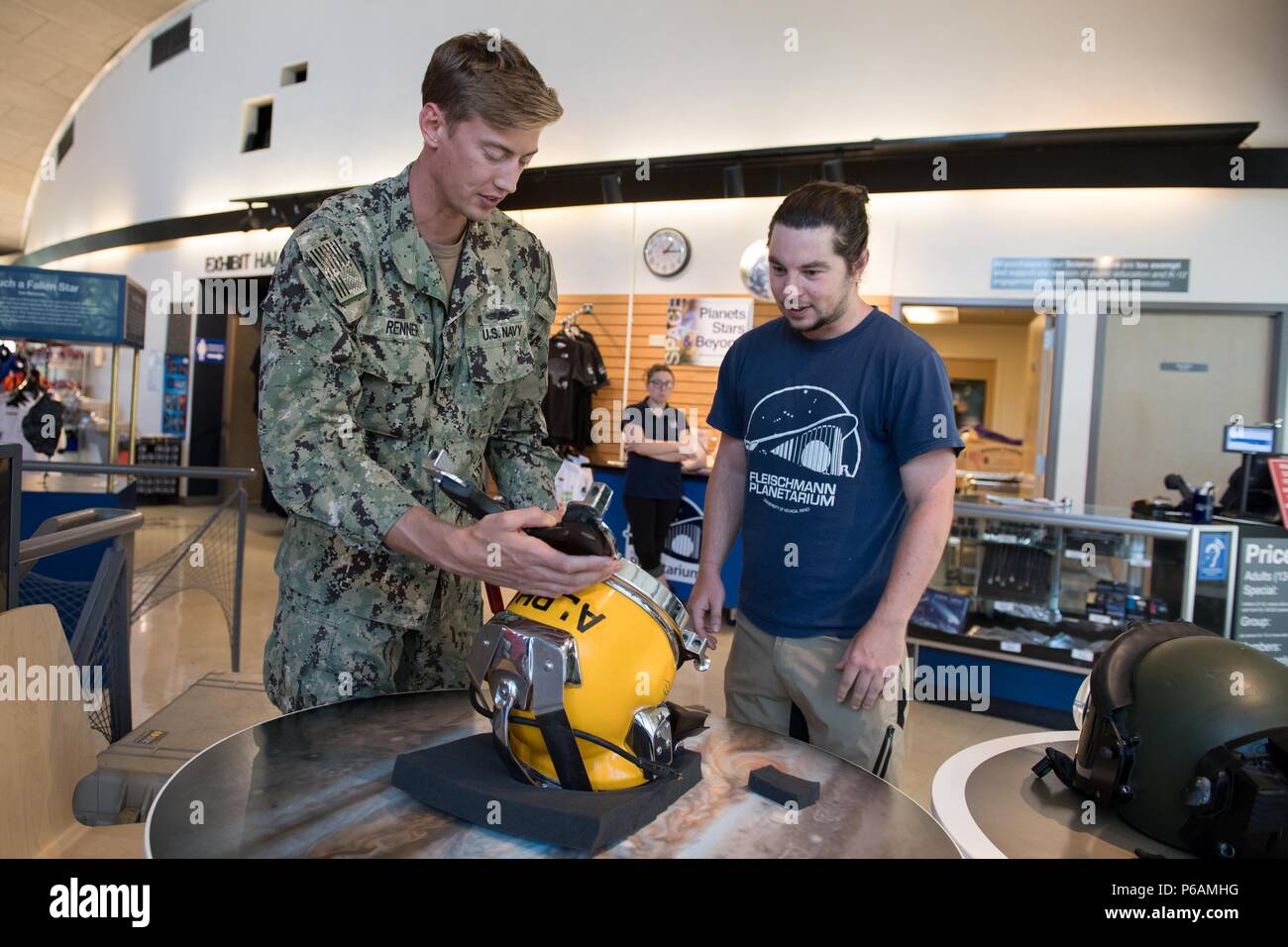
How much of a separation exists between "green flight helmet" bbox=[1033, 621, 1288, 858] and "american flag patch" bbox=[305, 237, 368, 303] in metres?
1.22

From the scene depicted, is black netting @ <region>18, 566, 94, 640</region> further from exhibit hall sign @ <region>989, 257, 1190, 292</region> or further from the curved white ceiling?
the curved white ceiling

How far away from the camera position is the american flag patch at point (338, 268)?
126 cm

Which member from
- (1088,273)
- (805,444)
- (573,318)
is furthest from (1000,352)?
(805,444)

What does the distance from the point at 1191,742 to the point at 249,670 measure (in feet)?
14.4

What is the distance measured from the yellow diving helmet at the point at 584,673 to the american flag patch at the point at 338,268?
362 millimetres

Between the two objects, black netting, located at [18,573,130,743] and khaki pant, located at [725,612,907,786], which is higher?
khaki pant, located at [725,612,907,786]

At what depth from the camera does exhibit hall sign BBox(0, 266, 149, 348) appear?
522 centimetres

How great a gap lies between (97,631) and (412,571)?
125 cm

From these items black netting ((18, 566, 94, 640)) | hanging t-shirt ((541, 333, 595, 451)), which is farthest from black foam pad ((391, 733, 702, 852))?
hanging t-shirt ((541, 333, 595, 451))

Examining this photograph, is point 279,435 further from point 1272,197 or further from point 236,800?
point 1272,197

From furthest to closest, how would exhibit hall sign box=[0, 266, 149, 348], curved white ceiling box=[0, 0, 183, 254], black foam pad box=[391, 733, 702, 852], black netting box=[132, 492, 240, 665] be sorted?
curved white ceiling box=[0, 0, 183, 254] < exhibit hall sign box=[0, 266, 149, 348] < black netting box=[132, 492, 240, 665] < black foam pad box=[391, 733, 702, 852]

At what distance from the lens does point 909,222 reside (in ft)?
21.1

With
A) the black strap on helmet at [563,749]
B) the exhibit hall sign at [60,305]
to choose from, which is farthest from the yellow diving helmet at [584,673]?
the exhibit hall sign at [60,305]
